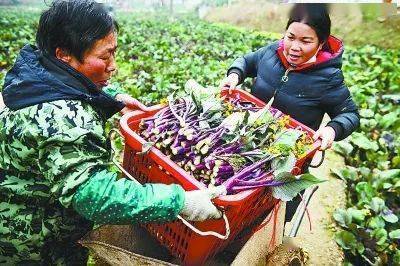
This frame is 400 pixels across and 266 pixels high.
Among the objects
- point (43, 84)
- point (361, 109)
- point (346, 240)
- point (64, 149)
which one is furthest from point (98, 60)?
point (361, 109)

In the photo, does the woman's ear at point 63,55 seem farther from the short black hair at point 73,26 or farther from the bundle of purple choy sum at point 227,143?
the bundle of purple choy sum at point 227,143

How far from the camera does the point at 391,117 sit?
5.72m

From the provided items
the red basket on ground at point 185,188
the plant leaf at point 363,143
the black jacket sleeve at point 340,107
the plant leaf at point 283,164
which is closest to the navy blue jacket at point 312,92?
the black jacket sleeve at point 340,107

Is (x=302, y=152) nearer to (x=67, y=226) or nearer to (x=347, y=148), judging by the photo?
(x=67, y=226)

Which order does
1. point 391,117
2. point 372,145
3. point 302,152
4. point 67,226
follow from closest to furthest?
1. point 67,226
2. point 302,152
3. point 372,145
4. point 391,117

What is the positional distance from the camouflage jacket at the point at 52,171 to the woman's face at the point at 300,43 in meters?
1.27

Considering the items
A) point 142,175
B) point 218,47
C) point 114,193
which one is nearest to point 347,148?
point 142,175

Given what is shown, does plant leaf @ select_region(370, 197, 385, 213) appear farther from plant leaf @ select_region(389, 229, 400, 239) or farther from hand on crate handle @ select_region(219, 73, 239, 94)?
hand on crate handle @ select_region(219, 73, 239, 94)

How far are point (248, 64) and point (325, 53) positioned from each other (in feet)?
1.89

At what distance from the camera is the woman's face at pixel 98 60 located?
5.57 ft

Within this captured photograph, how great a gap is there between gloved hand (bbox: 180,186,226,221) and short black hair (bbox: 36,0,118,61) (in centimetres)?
76

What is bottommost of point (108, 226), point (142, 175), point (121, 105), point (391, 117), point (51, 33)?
point (391, 117)

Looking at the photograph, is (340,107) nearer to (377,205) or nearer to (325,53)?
(325,53)

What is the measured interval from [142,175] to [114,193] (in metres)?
0.45
